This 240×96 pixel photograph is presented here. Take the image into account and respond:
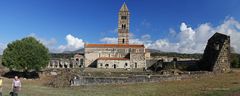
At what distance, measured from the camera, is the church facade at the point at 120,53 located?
4808 inches

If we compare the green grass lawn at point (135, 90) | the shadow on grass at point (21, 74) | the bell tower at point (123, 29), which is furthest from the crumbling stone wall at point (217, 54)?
the bell tower at point (123, 29)

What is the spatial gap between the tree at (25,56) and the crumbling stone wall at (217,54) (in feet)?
110

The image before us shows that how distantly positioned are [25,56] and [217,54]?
37.7m

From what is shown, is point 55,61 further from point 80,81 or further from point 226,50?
point 80,81

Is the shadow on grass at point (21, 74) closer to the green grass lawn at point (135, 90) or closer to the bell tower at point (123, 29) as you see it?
the green grass lawn at point (135, 90)

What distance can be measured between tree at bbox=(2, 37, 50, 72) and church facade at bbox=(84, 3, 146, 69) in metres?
41.9

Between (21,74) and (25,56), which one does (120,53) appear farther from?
(25,56)

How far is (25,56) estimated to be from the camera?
77.2 metres

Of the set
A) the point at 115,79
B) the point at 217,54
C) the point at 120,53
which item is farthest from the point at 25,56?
the point at 120,53

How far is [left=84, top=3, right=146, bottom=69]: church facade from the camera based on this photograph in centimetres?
12212

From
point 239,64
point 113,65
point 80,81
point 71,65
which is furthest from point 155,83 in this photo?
point 71,65

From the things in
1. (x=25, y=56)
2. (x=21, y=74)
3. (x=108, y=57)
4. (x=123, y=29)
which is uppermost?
(x=123, y=29)

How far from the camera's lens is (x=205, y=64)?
3140 inches

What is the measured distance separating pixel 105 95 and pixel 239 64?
74.1m
